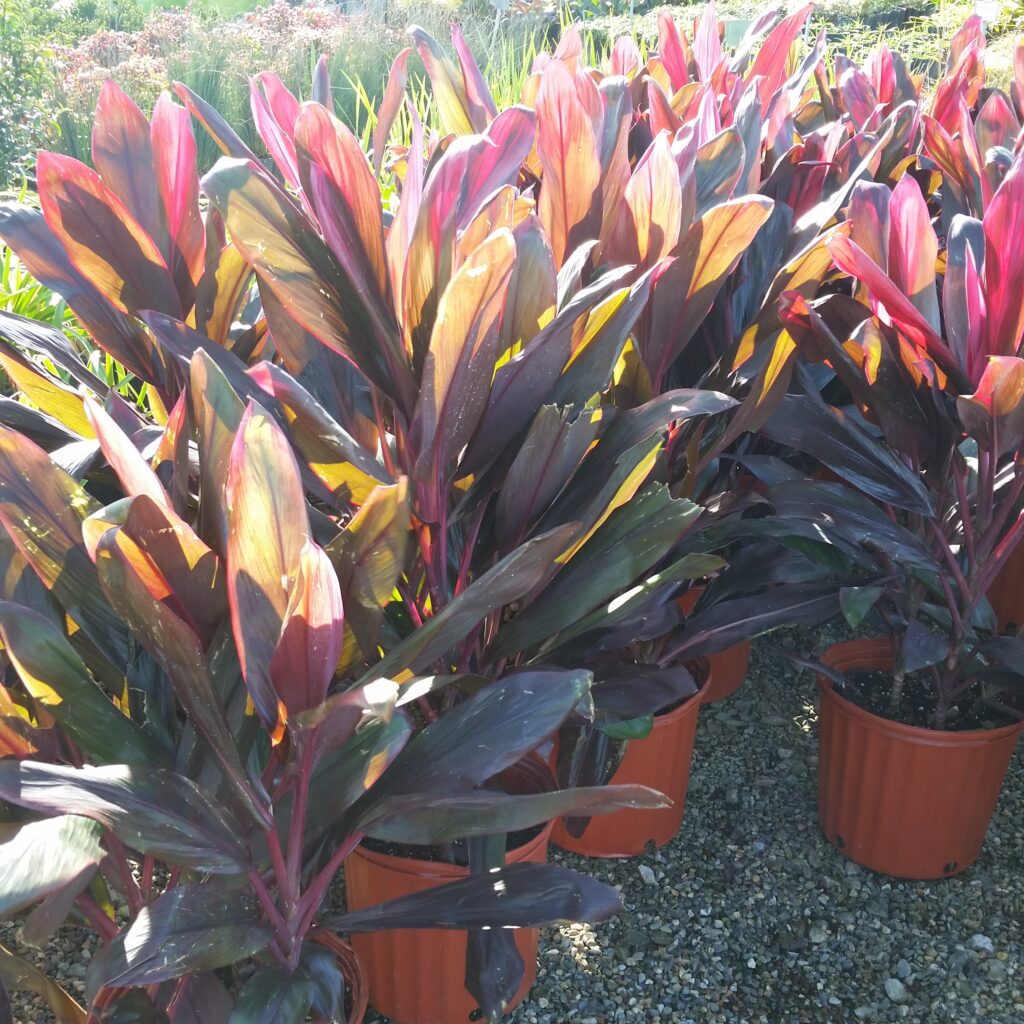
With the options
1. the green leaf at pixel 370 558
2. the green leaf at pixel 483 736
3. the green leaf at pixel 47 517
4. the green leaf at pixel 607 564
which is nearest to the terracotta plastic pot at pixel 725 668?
the green leaf at pixel 607 564

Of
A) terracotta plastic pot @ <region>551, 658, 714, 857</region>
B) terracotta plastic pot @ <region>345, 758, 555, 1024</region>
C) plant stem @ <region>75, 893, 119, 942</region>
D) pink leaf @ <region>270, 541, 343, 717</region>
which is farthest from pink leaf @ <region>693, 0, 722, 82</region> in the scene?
plant stem @ <region>75, 893, 119, 942</region>

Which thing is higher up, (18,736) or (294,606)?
(294,606)

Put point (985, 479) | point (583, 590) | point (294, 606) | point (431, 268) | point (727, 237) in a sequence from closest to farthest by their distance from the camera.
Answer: point (294, 606)
point (431, 268)
point (583, 590)
point (727, 237)
point (985, 479)

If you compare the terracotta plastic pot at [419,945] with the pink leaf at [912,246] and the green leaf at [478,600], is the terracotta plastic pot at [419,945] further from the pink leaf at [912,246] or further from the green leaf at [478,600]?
the pink leaf at [912,246]

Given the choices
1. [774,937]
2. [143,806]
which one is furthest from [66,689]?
[774,937]

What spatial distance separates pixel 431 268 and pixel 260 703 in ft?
1.66

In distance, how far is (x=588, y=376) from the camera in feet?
4.12

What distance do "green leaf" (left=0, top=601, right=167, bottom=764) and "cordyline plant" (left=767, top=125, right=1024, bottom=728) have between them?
3.39 feet

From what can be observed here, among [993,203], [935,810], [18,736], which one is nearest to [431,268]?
[18,736]

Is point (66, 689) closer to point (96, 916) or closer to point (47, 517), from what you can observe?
point (47, 517)

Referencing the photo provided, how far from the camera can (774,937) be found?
1887 mm

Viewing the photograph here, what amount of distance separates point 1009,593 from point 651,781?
1.38 metres

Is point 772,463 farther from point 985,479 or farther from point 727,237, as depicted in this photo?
point 727,237

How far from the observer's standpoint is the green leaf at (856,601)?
5.25 ft
